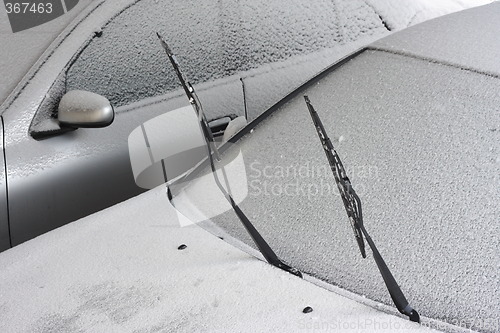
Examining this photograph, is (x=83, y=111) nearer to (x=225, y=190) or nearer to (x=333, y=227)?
(x=225, y=190)

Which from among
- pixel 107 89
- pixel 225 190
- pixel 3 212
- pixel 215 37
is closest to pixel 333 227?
pixel 225 190

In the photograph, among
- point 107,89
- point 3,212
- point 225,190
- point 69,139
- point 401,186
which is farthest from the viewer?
point 107,89

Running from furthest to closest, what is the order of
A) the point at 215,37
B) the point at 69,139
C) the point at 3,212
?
the point at 215,37
the point at 69,139
the point at 3,212

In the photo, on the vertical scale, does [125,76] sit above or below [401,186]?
above

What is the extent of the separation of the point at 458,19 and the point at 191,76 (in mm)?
1274

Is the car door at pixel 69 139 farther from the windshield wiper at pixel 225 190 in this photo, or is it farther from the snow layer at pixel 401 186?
the snow layer at pixel 401 186

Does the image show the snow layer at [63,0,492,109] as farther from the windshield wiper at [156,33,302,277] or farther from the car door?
the windshield wiper at [156,33,302,277]

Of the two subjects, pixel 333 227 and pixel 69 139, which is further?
pixel 69 139

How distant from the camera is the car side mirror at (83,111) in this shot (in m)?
2.25

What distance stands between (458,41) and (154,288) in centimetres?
108

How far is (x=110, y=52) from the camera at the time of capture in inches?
101

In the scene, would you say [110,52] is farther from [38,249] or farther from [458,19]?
[458,19]

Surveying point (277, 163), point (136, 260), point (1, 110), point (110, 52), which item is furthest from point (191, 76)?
point (136, 260)

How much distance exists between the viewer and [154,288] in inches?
56.4
